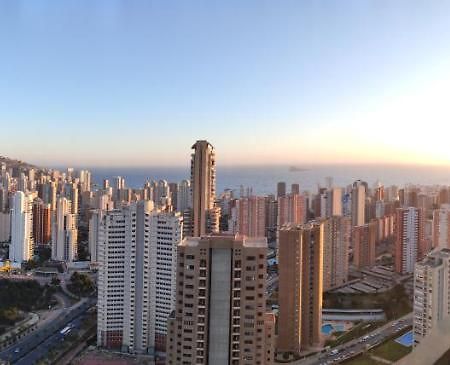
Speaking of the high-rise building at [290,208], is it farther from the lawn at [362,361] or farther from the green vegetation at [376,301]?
the lawn at [362,361]

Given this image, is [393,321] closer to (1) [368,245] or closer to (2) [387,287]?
(2) [387,287]

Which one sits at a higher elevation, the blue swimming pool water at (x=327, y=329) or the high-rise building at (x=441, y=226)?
the high-rise building at (x=441, y=226)

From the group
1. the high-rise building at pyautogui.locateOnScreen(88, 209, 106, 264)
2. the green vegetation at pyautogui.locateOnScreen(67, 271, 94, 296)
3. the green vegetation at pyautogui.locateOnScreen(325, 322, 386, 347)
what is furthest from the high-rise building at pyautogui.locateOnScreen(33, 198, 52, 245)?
the green vegetation at pyautogui.locateOnScreen(325, 322, 386, 347)

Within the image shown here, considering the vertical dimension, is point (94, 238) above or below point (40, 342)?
above

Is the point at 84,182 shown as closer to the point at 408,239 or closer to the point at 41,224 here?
the point at 41,224

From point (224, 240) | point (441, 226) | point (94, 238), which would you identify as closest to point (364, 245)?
point (441, 226)

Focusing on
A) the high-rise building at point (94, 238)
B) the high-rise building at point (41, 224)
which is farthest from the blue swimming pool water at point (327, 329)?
the high-rise building at point (41, 224)
